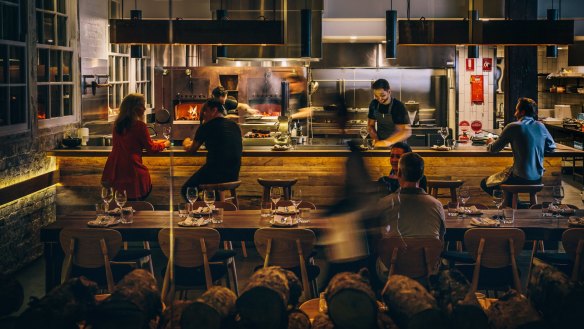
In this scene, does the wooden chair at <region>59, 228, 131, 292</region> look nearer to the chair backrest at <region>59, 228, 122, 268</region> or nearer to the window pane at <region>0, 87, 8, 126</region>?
the chair backrest at <region>59, 228, 122, 268</region>

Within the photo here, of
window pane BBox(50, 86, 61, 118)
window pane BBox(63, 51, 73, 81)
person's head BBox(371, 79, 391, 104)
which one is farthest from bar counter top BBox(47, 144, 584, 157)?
person's head BBox(371, 79, 391, 104)

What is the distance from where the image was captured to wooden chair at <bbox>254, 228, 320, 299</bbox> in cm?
556

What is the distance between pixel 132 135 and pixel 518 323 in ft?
15.9

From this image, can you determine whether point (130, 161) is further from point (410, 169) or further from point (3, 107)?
point (410, 169)

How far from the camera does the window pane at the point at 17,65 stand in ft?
25.1

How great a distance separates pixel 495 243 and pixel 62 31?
5884mm

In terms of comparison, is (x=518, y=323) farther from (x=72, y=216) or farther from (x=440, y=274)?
(x=72, y=216)

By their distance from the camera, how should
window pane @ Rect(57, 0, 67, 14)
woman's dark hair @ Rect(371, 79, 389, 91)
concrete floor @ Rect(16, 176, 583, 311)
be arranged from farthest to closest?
window pane @ Rect(57, 0, 67, 14) → woman's dark hair @ Rect(371, 79, 389, 91) → concrete floor @ Rect(16, 176, 583, 311)

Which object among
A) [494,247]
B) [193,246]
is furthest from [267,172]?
[494,247]

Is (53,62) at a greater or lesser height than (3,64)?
greater

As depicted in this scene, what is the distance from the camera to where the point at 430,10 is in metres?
13.4

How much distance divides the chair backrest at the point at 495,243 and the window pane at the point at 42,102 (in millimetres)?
5051

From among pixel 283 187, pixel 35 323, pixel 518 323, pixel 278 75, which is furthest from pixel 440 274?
pixel 278 75

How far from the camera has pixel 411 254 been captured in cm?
530
